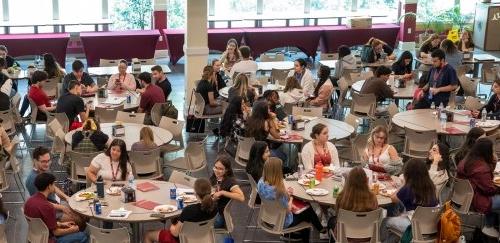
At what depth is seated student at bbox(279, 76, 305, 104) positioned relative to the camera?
12.9 metres

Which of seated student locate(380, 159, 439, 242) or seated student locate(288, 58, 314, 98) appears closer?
seated student locate(380, 159, 439, 242)

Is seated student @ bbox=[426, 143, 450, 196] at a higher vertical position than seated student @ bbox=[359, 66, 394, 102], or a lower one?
lower

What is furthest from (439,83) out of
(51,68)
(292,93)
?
(51,68)

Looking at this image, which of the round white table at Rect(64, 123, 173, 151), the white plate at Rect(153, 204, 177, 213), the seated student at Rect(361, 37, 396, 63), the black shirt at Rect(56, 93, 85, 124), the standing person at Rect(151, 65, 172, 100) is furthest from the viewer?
the seated student at Rect(361, 37, 396, 63)

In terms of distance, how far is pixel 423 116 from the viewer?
39.6 ft

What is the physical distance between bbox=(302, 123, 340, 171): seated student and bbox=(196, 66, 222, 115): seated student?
3.45m

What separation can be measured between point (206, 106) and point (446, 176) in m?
5.08

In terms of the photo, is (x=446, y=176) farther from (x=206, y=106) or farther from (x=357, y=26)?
(x=357, y=26)

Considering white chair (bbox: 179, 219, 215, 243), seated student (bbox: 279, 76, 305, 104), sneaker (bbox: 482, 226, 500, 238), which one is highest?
seated student (bbox: 279, 76, 305, 104)

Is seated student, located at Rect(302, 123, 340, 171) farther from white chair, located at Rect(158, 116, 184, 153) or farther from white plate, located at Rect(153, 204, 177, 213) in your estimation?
white chair, located at Rect(158, 116, 184, 153)

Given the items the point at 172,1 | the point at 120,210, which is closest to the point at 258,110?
the point at 120,210

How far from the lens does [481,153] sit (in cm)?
902

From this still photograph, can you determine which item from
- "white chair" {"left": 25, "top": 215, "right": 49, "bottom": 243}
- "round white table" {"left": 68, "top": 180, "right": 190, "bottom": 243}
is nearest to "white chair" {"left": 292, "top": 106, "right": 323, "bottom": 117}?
"round white table" {"left": 68, "top": 180, "right": 190, "bottom": 243}

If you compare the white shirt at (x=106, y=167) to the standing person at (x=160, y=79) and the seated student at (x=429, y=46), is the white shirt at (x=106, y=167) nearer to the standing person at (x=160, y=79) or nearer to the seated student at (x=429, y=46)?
the standing person at (x=160, y=79)
